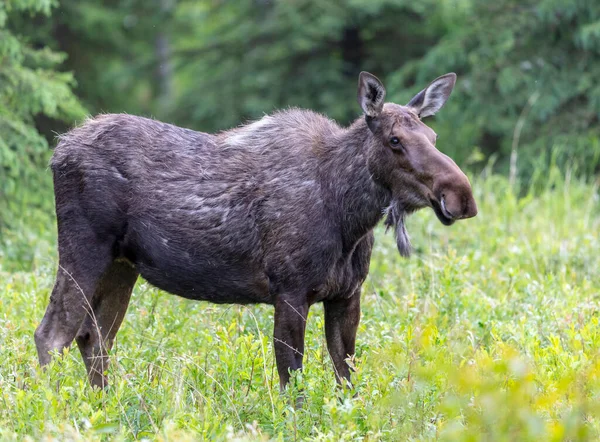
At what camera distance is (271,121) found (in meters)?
6.15

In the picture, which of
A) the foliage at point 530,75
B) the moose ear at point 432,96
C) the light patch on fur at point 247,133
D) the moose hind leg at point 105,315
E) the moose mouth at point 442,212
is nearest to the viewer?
the moose mouth at point 442,212

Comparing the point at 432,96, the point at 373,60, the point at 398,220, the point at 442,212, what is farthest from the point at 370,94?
the point at 373,60

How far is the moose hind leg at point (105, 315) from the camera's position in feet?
20.4

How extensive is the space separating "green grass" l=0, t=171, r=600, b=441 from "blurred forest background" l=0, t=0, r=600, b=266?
1817mm

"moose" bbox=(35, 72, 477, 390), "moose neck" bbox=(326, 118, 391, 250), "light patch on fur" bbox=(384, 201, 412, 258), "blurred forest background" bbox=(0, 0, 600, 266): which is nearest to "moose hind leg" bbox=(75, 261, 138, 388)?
"moose" bbox=(35, 72, 477, 390)

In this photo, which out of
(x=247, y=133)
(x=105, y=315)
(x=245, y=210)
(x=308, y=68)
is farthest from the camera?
(x=308, y=68)

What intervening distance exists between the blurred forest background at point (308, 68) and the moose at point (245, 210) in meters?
3.46

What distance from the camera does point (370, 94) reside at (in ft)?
18.1

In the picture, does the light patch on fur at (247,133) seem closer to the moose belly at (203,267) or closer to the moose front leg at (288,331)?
the moose belly at (203,267)

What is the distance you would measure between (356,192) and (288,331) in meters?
0.96

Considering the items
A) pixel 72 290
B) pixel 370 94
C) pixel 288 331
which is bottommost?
pixel 72 290

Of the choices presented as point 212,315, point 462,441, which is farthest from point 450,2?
point 462,441

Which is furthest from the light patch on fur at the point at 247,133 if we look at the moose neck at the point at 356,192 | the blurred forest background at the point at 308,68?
the blurred forest background at the point at 308,68

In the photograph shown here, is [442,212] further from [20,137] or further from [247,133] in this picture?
[20,137]
